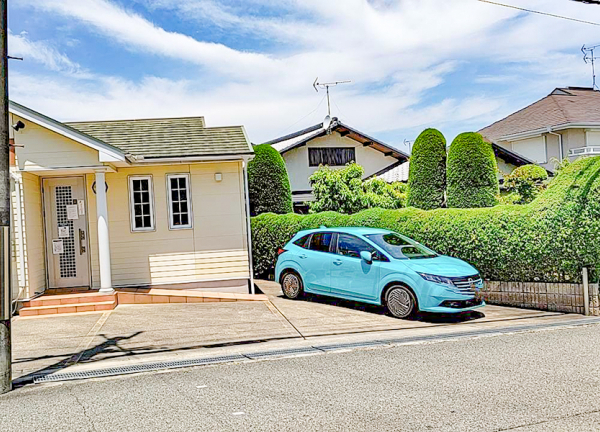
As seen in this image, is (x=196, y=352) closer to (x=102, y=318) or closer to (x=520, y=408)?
(x=102, y=318)

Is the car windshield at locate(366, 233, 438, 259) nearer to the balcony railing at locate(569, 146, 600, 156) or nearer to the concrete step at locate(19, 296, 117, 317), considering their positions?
the concrete step at locate(19, 296, 117, 317)

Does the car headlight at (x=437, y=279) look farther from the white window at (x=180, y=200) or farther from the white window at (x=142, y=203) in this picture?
the white window at (x=142, y=203)

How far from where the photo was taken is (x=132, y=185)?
1420cm

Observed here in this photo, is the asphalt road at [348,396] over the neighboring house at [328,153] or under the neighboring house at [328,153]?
under

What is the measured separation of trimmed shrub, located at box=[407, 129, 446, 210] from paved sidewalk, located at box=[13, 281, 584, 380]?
777 centimetres

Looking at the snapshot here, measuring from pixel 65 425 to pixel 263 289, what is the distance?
10.2 m

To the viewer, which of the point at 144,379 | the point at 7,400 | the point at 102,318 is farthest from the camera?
the point at 102,318

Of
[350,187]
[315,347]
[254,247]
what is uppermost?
[350,187]

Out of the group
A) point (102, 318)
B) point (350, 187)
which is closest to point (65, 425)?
point (102, 318)

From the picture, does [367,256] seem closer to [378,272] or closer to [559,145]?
[378,272]

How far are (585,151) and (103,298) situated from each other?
80.1 ft

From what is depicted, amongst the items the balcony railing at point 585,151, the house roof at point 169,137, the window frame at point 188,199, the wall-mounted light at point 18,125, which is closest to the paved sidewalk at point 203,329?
the window frame at point 188,199

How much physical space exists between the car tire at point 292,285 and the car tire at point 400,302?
244 centimetres

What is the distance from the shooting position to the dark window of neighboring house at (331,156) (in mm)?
28766
